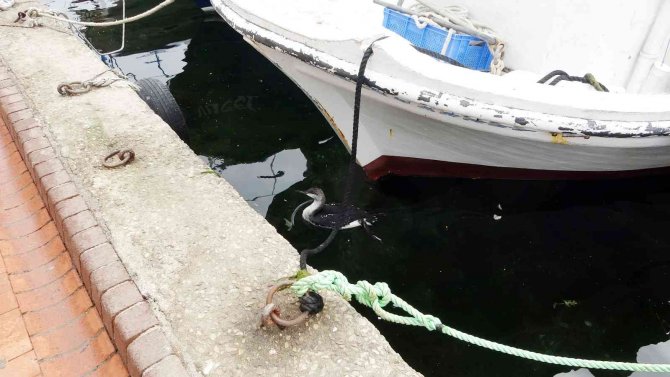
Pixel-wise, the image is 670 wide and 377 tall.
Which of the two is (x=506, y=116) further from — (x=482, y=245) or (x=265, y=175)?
(x=265, y=175)

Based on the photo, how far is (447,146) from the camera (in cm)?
359

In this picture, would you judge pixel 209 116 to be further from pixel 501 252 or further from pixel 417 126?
pixel 501 252

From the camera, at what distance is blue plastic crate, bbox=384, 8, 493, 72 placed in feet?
12.1

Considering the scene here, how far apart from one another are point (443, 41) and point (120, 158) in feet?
7.73

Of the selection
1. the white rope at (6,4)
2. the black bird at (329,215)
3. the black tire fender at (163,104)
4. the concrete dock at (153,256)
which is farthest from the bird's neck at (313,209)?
the white rope at (6,4)

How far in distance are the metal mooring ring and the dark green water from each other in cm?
126

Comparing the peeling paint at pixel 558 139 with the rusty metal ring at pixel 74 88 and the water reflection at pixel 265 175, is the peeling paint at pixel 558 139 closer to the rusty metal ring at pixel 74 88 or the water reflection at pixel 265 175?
the water reflection at pixel 265 175

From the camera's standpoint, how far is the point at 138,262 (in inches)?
91.2

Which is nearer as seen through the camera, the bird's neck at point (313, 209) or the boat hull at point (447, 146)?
the boat hull at point (447, 146)

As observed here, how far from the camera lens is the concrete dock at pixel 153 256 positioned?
1.93 meters

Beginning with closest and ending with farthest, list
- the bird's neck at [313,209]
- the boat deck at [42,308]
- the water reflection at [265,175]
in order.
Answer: the boat deck at [42,308]
the bird's neck at [313,209]
the water reflection at [265,175]

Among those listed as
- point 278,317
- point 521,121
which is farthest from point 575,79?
point 278,317

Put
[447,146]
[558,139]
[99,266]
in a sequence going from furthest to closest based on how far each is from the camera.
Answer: [447,146] < [558,139] < [99,266]

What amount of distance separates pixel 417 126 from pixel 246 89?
290 cm
